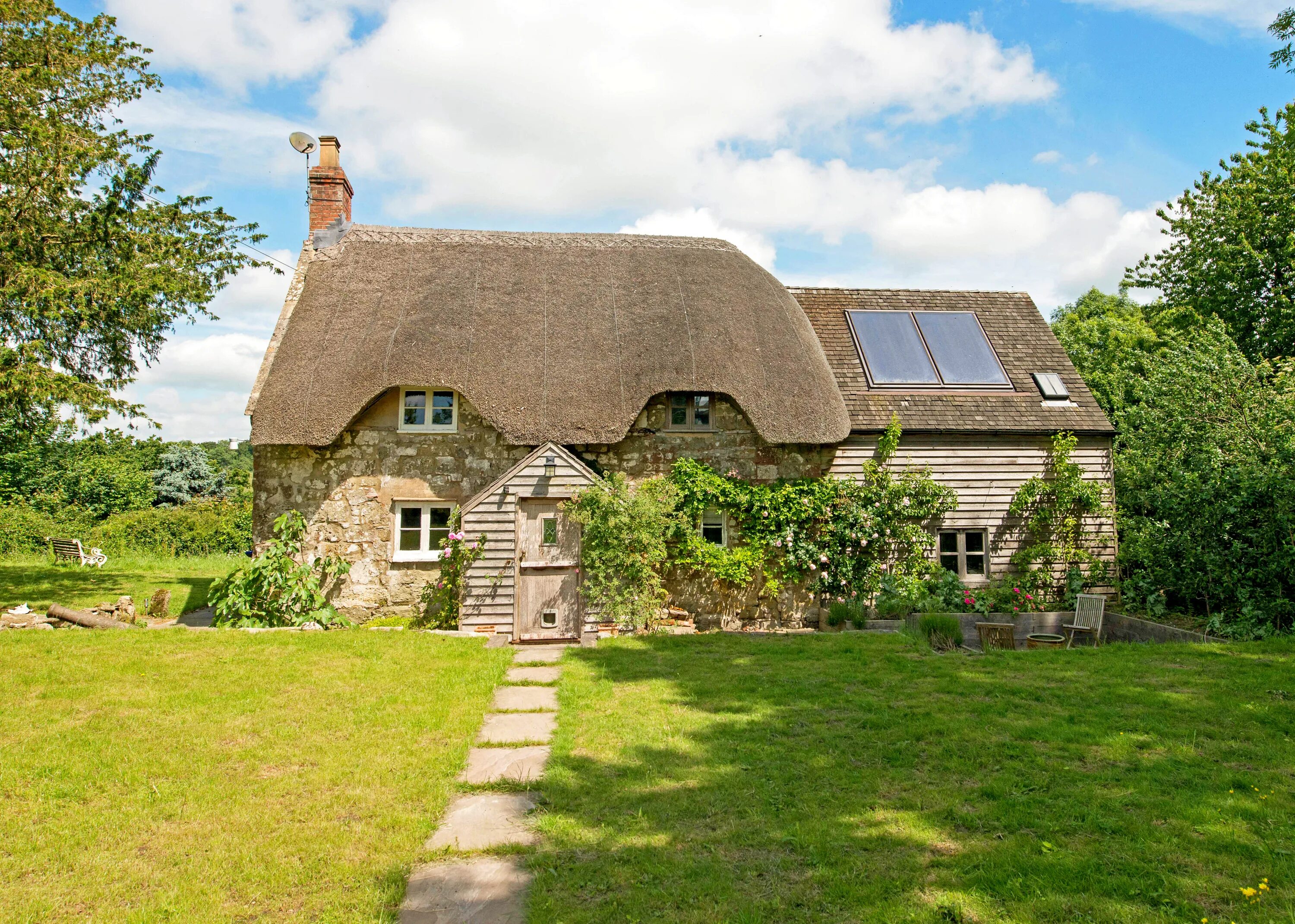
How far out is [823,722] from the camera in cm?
658

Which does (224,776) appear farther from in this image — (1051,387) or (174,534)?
(174,534)

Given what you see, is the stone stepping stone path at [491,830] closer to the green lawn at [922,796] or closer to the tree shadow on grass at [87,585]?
the green lawn at [922,796]

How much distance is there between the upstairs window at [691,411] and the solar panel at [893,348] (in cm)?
321

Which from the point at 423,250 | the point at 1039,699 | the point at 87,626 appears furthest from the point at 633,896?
the point at 423,250

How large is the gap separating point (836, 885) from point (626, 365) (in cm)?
901

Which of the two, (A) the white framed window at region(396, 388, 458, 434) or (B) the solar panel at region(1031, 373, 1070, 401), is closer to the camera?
(A) the white framed window at region(396, 388, 458, 434)

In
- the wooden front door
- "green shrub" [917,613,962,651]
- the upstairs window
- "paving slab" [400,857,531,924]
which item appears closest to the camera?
"paving slab" [400,857,531,924]

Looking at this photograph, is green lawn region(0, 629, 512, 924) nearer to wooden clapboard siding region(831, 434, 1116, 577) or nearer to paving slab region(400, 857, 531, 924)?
paving slab region(400, 857, 531, 924)

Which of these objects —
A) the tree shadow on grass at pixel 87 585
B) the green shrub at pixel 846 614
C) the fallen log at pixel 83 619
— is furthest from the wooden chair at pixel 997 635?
the tree shadow on grass at pixel 87 585

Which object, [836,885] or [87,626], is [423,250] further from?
[836,885]

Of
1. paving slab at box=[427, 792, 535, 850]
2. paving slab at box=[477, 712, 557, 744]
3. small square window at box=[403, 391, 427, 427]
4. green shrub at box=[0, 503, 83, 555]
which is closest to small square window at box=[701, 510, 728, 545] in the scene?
small square window at box=[403, 391, 427, 427]

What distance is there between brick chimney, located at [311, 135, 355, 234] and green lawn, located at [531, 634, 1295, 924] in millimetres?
10447

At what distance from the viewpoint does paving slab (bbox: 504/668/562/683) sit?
802 cm

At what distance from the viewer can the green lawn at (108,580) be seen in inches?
531
